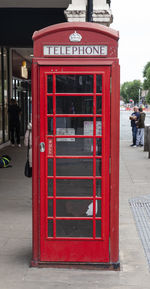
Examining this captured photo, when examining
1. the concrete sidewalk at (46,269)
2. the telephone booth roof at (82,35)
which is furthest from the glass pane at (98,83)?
the concrete sidewalk at (46,269)

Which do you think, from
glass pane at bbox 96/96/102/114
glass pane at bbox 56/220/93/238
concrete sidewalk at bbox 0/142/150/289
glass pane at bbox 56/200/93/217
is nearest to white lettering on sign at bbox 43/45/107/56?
glass pane at bbox 96/96/102/114

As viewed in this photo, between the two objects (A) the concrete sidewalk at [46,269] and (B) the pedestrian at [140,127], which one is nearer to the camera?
(A) the concrete sidewalk at [46,269]

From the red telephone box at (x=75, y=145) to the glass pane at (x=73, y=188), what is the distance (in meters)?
0.01

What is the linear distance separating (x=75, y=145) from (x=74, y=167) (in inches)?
9.7

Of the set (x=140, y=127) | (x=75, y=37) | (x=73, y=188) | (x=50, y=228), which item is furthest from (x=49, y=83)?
(x=140, y=127)

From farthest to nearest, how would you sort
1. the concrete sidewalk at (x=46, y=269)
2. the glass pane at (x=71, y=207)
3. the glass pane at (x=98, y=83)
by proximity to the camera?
the glass pane at (x=71, y=207), the glass pane at (x=98, y=83), the concrete sidewalk at (x=46, y=269)

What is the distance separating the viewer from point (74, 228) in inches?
199

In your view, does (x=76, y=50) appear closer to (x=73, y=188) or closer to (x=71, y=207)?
(x=73, y=188)

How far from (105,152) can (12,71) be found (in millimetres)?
15982

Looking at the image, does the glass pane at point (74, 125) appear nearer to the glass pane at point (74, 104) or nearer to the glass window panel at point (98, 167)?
the glass pane at point (74, 104)

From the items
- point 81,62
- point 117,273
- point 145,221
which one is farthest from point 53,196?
point 145,221

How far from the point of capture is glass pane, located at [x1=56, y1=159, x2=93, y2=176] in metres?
4.95

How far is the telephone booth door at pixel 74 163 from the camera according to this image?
15.8 feet

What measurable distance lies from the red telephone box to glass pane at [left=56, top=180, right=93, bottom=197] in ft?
0.04
